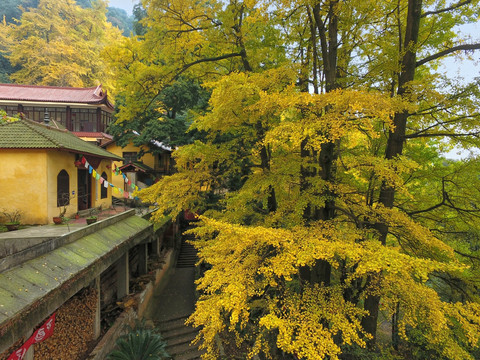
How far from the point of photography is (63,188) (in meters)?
11.6

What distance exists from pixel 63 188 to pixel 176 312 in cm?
869

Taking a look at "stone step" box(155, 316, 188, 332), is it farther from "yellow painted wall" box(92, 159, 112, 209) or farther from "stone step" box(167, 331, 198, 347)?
"yellow painted wall" box(92, 159, 112, 209)

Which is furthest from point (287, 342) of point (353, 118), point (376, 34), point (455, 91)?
point (376, 34)

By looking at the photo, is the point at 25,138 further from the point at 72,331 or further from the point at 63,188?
the point at 72,331

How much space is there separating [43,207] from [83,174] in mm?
3546

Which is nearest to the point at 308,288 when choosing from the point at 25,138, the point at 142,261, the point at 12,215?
the point at 142,261

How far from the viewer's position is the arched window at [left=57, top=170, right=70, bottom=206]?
11223 mm

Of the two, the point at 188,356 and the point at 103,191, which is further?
the point at 103,191

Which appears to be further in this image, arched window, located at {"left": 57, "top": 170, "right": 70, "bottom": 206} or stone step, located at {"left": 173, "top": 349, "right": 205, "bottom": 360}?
arched window, located at {"left": 57, "top": 170, "right": 70, "bottom": 206}

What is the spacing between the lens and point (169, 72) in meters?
9.48

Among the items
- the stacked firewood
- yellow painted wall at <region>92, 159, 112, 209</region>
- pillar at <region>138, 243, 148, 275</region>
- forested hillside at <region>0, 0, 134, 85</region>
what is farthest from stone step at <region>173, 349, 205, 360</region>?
forested hillside at <region>0, 0, 134, 85</region>

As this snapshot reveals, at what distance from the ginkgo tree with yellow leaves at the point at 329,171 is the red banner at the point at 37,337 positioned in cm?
450

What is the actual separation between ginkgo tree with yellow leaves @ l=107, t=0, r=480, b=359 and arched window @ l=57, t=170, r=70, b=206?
4827 millimetres

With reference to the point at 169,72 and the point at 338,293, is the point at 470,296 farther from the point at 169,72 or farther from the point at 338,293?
the point at 169,72
